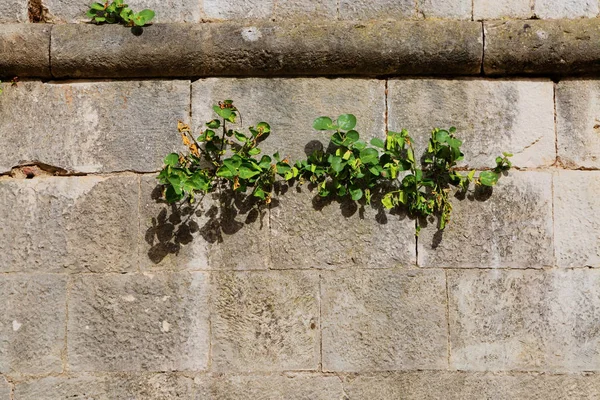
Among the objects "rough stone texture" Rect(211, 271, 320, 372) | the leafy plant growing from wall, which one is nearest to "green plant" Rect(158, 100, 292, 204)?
the leafy plant growing from wall

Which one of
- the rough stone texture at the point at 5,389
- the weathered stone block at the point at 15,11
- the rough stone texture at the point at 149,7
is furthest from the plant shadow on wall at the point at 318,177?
the weathered stone block at the point at 15,11

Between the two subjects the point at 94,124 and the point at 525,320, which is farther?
the point at 94,124

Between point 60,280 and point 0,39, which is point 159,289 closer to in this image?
point 60,280

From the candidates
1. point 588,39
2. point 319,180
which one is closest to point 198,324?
point 319,180

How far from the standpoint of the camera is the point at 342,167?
3.41 m

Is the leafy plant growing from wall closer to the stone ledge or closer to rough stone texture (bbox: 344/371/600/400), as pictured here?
the stone ledge

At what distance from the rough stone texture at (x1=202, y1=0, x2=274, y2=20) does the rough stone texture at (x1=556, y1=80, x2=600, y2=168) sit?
5.36 ft

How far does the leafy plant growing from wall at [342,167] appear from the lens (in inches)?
134

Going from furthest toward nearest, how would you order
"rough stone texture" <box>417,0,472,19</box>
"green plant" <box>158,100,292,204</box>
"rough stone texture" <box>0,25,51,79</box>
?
"rough stone texture" <box>417,0,472,19</box>, "rough stone texture" <box>0,25,51,79</box>, "green plant" <box>158,100,292,204</box>

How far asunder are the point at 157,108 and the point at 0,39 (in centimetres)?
90

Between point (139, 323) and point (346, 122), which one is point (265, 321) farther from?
point (346, 122)

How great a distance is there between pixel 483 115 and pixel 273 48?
1166 mm

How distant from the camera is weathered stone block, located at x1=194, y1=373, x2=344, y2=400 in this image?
339 centimetres

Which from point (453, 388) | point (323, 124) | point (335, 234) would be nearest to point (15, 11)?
point (323, 124)
